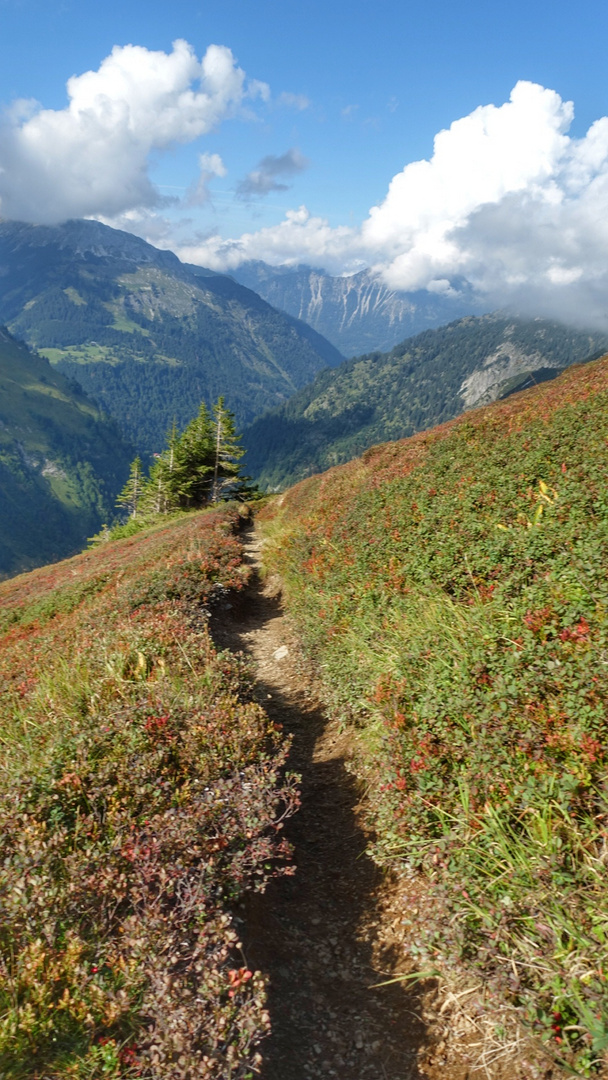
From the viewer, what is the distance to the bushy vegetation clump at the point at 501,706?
336 cm

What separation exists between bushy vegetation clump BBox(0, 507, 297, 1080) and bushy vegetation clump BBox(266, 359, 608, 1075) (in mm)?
1356

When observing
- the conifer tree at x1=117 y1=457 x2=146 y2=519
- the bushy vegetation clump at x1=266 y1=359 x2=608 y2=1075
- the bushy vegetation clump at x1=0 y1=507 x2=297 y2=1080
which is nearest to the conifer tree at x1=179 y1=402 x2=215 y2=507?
the conifer tree at x1=117 y1=457 x2=146 y2=519

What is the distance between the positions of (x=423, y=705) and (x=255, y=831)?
207cm

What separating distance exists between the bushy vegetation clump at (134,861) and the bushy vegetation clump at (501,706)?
4.45ft

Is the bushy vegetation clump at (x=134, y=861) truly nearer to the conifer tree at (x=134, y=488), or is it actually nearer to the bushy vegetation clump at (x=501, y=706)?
the bushy vegetation clump at (x=501, y=706)

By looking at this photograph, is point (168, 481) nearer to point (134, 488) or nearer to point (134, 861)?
Answer: point (134, 488)

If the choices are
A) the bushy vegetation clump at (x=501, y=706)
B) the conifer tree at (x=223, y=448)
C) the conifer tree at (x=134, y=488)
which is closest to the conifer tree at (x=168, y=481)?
the conifer tree at (x=223, y=448)

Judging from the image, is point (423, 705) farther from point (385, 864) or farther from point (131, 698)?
point (131, 698)

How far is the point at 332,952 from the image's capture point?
15.3ft

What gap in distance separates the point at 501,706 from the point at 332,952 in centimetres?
262

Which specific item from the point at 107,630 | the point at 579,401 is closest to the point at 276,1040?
the point at 107,630

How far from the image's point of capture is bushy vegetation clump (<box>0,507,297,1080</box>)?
293cm

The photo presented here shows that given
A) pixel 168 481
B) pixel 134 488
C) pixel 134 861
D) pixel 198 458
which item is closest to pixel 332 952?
pixel 134 861

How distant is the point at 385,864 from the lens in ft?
17.2
